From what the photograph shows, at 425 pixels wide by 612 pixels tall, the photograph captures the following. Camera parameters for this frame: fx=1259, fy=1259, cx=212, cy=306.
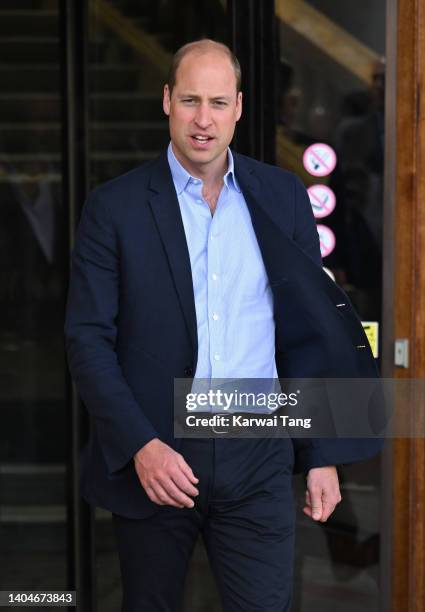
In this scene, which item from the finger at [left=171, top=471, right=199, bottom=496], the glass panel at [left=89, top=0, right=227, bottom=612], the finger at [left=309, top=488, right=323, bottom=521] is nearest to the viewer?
the finger at [left=171, top=471, right=199, bottom=496]

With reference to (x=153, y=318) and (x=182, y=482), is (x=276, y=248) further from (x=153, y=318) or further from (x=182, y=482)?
(x=182, y=482)

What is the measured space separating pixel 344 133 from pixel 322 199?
211 millimetres

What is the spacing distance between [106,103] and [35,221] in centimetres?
58

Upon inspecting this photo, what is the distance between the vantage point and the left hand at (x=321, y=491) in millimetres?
2898

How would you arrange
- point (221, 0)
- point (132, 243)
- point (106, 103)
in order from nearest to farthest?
point (132, 243) → point (221, 0) → point (106, 103)

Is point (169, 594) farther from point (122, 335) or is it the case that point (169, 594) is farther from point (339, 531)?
point (339, 531)

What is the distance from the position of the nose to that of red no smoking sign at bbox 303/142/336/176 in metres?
1.07

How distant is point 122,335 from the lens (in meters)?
2.86

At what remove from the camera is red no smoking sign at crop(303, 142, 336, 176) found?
3.85 metres

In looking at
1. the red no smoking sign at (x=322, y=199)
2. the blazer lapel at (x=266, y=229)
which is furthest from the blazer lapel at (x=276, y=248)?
the red no smoking sign at (x=322, y=199)

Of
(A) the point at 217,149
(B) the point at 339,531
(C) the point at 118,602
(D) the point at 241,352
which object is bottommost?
(C) the point at 118,602

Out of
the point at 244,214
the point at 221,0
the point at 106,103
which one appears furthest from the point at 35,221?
the point at 244,214

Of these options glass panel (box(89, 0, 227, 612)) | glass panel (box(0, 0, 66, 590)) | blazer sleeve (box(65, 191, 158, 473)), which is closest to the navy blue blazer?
blazer sleeve (box(65, 191, 158, 473))

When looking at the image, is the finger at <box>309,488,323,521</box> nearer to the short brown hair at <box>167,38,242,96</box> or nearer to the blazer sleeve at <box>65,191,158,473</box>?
the blazer sleeve at <box>65,191,158,473</box>
